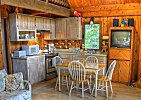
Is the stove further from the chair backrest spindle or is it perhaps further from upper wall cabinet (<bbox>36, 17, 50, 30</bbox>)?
the chair backrest spindle

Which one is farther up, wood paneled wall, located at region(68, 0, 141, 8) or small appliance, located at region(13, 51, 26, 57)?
wood paneled wall, located at region(68, 0, 141, 8)

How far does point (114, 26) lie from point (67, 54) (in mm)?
2117

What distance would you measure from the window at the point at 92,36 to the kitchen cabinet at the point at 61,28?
0.91 metres

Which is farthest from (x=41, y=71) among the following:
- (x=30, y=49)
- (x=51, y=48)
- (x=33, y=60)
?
(x=51, y=48)

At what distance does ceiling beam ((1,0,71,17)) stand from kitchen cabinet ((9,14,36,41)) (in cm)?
68

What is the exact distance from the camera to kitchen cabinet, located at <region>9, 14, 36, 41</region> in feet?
17.3

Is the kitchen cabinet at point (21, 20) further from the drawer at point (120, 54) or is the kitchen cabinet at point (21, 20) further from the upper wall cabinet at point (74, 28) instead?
the drawer at point (120, 54)

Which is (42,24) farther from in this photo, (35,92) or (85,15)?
(35,92)

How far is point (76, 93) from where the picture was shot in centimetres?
481

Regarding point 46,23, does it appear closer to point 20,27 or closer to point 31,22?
point 31,22

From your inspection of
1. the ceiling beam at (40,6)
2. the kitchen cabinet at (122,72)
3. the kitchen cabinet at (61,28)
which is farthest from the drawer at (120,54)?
the ceiling beam at (40,6)

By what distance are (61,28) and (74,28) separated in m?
0.62

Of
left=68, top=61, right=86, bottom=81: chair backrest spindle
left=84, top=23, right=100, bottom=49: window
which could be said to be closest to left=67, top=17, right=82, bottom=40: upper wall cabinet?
left=84, top=23, right=100, bottom=49: window

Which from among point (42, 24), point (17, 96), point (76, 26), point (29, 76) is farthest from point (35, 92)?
point (76, 26)
